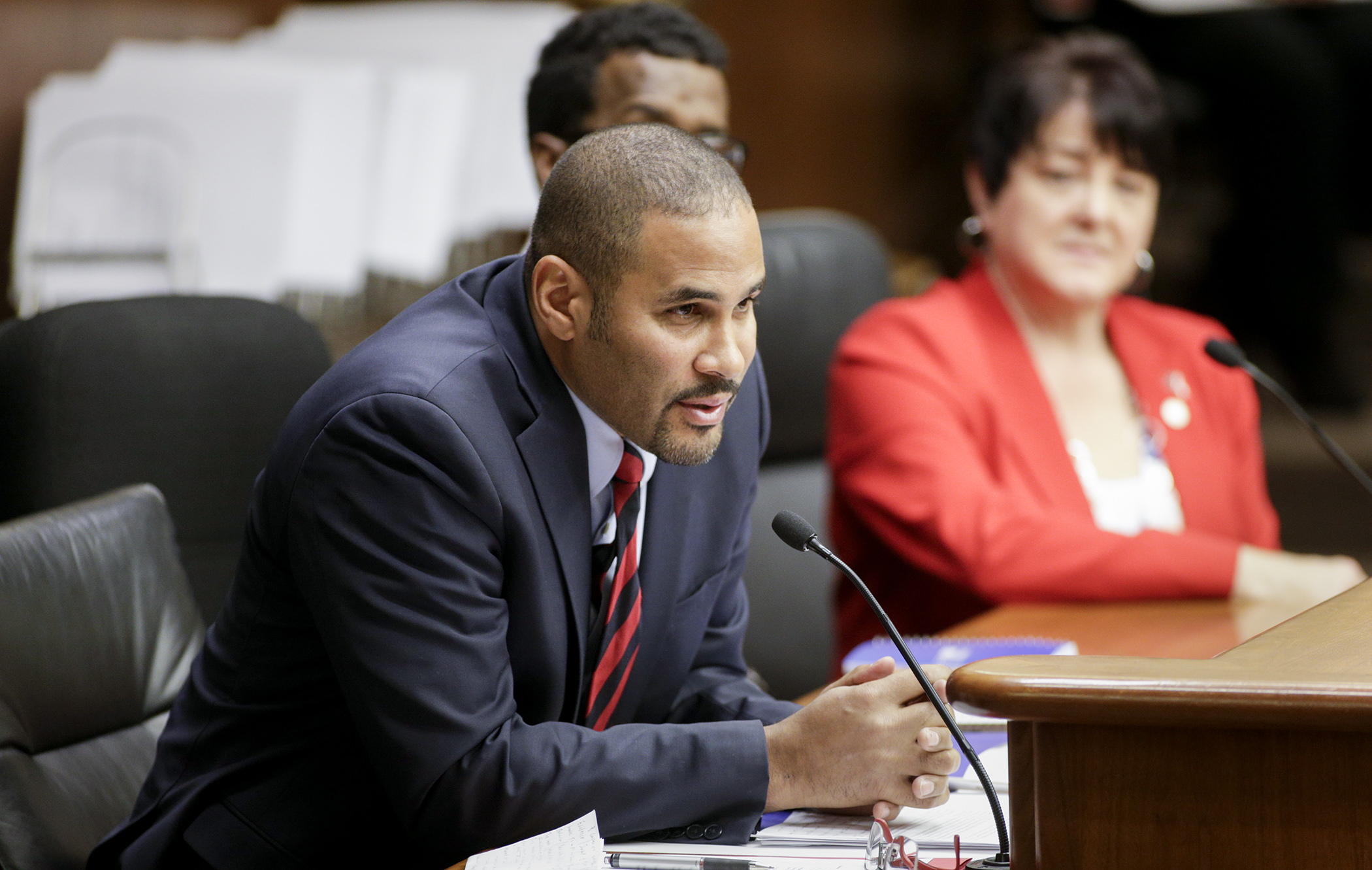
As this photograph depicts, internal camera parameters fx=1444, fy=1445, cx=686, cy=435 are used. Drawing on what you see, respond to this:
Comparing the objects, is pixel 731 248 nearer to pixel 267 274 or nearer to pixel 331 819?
pixel 331 819

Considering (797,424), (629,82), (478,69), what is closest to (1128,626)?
(797,424)

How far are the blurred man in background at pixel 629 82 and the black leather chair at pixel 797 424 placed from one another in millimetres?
395

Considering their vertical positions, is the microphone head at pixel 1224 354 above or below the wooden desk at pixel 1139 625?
above

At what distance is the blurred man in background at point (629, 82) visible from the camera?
6.16 feet

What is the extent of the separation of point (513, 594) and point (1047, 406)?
1186mm

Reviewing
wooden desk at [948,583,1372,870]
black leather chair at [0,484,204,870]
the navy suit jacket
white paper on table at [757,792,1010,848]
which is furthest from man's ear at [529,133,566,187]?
wooden desk at [948,583,1372,870]

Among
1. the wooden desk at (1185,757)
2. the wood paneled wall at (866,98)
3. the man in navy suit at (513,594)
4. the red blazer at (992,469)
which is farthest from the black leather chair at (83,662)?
the wood paneled wall at (866,98)

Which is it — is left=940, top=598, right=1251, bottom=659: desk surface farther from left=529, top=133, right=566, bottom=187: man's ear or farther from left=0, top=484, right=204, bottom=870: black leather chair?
left=0, top=484, right=204, bottom=870: black leather chair

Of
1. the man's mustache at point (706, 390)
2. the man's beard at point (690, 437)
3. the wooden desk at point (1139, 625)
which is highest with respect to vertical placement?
the man's mustache at point (706, 390)

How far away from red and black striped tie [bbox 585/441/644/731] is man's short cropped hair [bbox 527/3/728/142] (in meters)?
0.76

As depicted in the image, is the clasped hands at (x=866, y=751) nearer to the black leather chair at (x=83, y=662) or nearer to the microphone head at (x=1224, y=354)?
the black leather chair at (x=83, y=662)

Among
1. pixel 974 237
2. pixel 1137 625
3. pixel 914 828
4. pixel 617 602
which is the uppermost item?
pixel 974 237

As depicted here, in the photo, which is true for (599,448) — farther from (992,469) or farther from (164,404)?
(992,469)

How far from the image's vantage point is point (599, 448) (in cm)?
126
